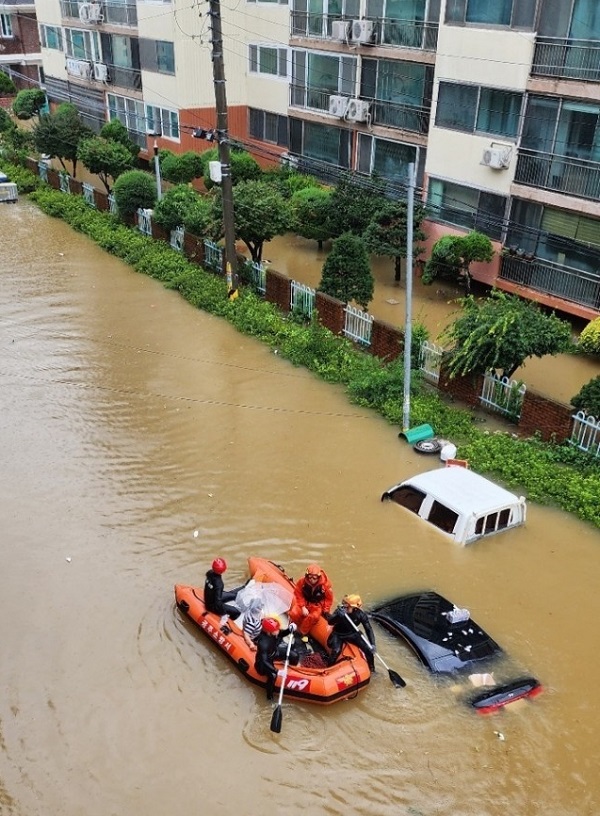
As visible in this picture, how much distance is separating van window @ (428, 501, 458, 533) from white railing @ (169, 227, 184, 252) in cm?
1396

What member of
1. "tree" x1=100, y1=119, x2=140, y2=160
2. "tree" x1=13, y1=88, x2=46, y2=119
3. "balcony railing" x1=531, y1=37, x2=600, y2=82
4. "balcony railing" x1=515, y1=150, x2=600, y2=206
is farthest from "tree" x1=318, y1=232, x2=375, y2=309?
"tree" x1=13, y1=88, x2=46, y2=119

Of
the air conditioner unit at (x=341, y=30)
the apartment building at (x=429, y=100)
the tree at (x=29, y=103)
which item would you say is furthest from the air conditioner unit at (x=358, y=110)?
the tree at (x=29, y=103)

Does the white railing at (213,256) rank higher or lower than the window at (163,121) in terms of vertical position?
lower

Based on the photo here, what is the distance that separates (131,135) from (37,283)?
1428 cm

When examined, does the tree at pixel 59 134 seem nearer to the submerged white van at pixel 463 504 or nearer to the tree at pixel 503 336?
the tree at pixel 503 336

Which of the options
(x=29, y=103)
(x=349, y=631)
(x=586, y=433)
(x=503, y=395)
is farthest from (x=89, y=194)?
(x=349, y=631)

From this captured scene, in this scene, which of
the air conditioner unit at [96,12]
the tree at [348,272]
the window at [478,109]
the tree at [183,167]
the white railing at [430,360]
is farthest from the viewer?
the air conditioner unit at [96,12]

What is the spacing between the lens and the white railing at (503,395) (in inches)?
545

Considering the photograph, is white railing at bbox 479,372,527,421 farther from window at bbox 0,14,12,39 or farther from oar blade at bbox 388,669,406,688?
window at bbox 0,14,12,39

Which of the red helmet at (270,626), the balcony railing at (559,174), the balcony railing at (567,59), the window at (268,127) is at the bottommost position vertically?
the red helmet at (270,626)

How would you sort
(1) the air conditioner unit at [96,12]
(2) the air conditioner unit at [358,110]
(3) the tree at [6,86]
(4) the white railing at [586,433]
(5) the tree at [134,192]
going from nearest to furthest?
(4) the white railing at [586,433] < (2) the air conditioner unit at [358,110] < (5) the tree at [134,192] < (1) the air conditioner unit at [96,12] < (3) the tree at [6,86]

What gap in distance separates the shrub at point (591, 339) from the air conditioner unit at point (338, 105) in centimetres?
1256

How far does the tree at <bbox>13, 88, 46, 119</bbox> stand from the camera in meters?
39.6

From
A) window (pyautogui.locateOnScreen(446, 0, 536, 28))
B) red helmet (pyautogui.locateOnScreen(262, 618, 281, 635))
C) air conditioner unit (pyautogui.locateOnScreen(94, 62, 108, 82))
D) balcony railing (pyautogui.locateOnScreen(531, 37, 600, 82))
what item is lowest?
red helmet (pyautogui.locateOnScreen(262, 618, 281, 635))
